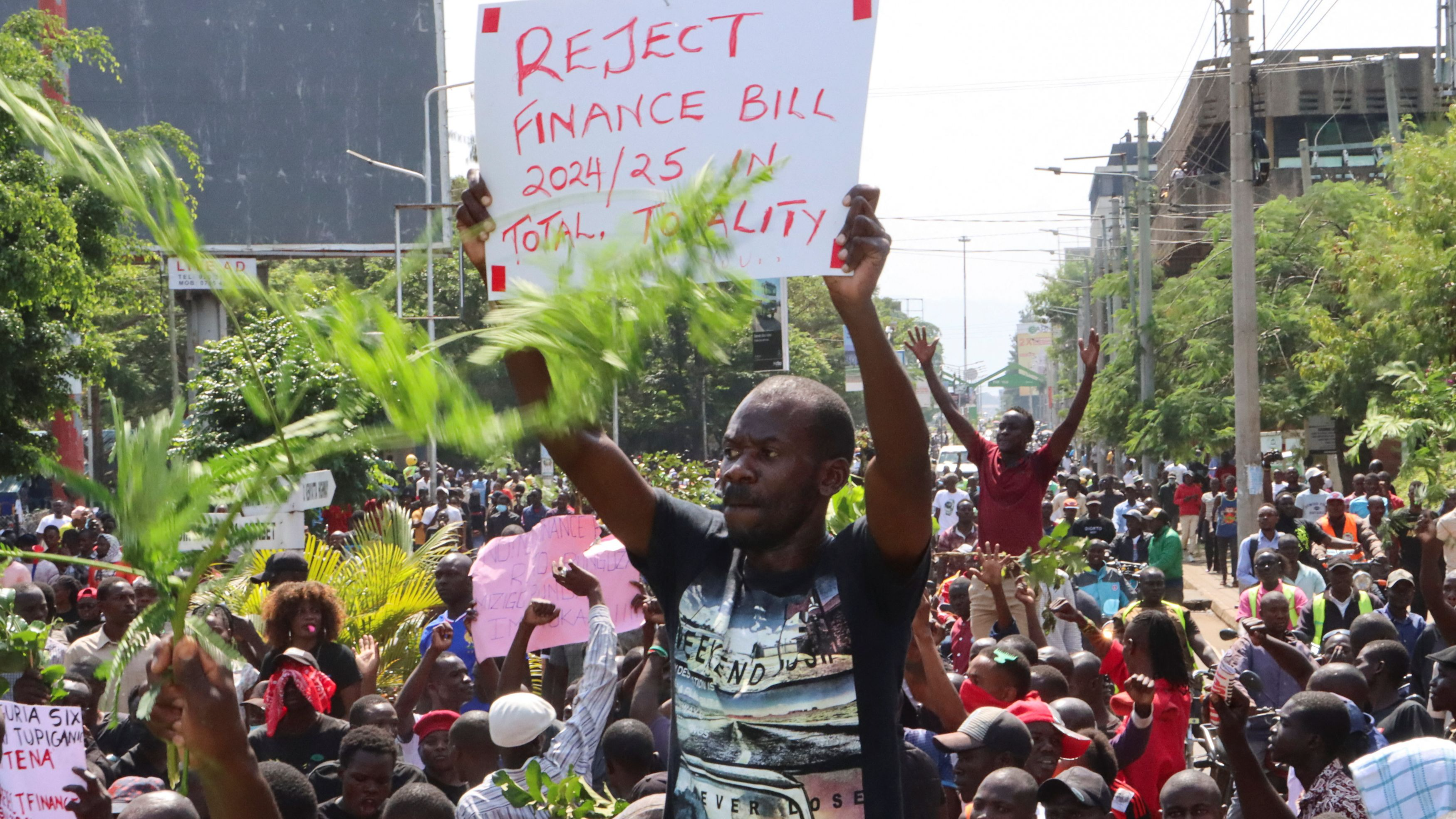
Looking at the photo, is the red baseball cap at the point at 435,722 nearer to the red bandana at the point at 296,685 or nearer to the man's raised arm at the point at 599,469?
the red bandana at the point at 296,685

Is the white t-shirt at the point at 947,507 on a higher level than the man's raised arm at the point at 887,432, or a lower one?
lower

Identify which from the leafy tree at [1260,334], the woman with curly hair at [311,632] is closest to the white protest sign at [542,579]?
the woman with curly hair at [311,632]

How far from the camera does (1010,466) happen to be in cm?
673

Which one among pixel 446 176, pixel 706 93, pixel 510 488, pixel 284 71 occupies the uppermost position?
pixel 284 71

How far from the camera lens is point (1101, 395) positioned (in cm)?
3159

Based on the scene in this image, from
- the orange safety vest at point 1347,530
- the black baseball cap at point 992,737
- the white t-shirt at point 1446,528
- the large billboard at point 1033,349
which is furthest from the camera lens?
the large billboard at point 1033,349

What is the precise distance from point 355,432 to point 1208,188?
4954 cm

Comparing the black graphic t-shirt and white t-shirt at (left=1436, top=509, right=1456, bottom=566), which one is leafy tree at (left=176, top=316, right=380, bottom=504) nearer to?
the black graphic t-shirt

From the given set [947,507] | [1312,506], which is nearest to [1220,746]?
[947,507]

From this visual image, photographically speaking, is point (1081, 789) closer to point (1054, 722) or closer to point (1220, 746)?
point (1054, 722)

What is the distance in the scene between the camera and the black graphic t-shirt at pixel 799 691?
2.37 meters

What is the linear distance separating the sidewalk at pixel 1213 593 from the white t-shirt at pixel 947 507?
2.91 m

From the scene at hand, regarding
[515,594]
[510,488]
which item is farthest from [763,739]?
[510,488]

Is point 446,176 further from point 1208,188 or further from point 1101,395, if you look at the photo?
point 1208,188
